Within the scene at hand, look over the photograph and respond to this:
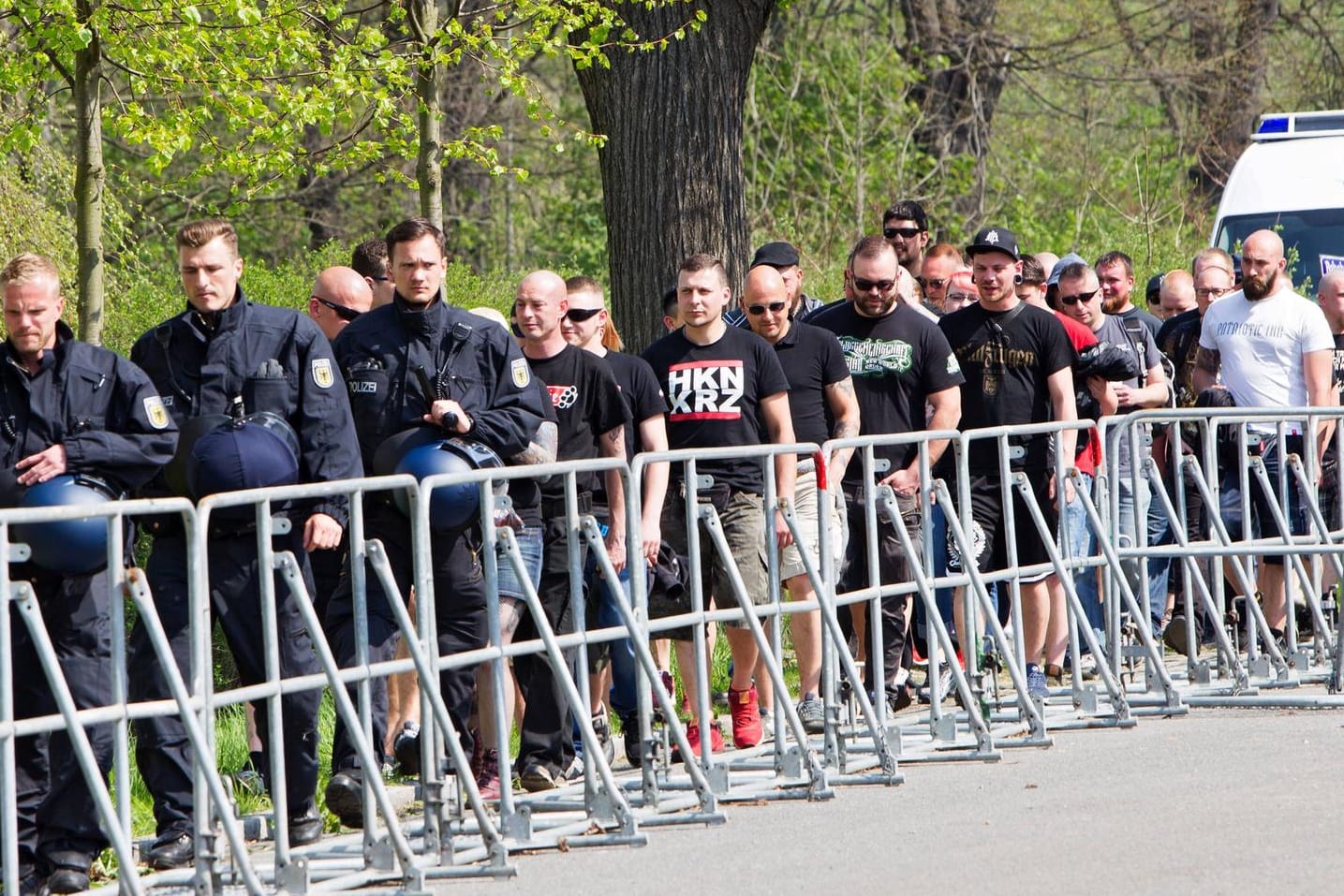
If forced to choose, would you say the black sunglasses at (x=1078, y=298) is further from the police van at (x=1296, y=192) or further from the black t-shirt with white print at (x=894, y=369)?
the police van at (x=1296, y=192)

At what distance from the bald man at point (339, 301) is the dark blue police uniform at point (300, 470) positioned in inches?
64.6

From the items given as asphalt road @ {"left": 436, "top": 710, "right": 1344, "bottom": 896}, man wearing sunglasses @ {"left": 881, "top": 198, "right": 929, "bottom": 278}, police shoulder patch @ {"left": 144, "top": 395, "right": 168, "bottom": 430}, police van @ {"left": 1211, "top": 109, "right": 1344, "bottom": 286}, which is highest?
police van @ {"left": 1211, "top": 109, "right": 1344, "bottom": 286}

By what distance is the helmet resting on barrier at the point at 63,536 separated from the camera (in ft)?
18.7

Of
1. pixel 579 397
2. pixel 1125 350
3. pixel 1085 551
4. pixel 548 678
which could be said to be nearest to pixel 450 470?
pixel 548 678

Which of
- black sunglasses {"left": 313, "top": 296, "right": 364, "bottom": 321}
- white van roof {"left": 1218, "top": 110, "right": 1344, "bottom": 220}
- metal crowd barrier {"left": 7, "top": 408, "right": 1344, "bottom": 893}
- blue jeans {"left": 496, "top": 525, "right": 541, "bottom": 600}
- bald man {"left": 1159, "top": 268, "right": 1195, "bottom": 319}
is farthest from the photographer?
white van roof {"left": 1218, "top": 110, "right": 1344, "bottom": 220}

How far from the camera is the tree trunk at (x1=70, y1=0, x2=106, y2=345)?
10195 mm

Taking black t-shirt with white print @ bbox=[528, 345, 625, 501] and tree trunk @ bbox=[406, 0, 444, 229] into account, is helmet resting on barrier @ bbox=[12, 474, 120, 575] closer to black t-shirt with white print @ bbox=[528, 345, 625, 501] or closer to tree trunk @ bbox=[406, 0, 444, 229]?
black t-shirt with white print @ bbox=[528, 345, 625, 501]

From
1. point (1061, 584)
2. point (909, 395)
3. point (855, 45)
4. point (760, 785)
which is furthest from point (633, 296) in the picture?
point (855, 45)

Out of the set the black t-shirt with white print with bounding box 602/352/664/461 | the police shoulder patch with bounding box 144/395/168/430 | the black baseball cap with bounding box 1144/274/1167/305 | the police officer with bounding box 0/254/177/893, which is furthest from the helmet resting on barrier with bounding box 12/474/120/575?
the black baseball cap with bounding box 1144/274/1167/305

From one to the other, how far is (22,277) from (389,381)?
144 centimetres

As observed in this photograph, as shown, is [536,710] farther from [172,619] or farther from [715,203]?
[715,203]

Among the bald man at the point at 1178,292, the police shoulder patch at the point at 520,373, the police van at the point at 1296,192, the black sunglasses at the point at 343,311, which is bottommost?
the police shoulder patch at the point at 520,373

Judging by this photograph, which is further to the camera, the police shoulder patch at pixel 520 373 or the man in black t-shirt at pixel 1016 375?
the man in black t-shirt at pixel 1016 375

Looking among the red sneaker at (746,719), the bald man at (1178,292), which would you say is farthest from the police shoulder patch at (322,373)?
the bald man at (1178,292)
